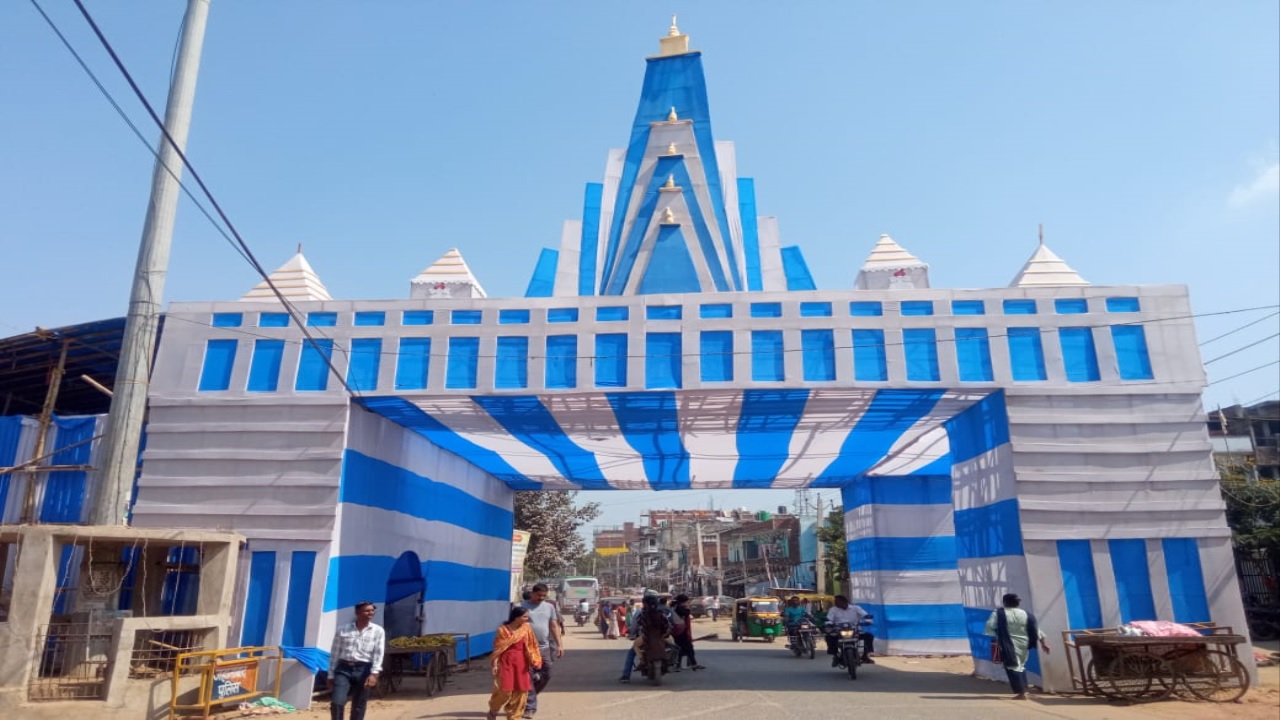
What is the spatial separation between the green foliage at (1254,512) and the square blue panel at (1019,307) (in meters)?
15.0

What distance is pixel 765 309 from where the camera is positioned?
11.8 metres

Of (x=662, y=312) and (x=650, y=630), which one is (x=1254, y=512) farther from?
(x=662, y=312)

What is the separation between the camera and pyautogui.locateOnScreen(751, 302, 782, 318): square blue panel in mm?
11797

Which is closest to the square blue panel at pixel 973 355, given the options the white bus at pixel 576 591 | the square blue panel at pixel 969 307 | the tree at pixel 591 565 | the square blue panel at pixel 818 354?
the square blue panel at pixel 969 307

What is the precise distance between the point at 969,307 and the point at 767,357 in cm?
309

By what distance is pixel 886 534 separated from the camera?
60.5ft

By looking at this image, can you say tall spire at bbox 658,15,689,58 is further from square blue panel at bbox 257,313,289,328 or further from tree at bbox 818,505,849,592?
tree at bbox 818,505,849,592

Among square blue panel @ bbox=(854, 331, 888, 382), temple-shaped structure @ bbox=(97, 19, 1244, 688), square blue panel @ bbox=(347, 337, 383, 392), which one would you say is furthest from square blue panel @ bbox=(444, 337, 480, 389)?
square blue panel @ bbox=(854, 331, 888, 382)

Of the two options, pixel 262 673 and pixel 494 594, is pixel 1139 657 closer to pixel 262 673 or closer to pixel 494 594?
pixel 262 673

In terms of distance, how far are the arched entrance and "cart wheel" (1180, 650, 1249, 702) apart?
12.0 meters

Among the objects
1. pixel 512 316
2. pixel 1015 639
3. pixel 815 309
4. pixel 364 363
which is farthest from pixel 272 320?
pixel 1015 639

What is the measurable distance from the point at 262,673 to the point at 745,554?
4878cm

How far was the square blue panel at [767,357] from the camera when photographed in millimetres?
11531

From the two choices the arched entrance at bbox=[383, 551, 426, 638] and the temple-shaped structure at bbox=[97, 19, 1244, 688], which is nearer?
the temple-shaped structure at bbox=[97, 19, 1244, 688]
